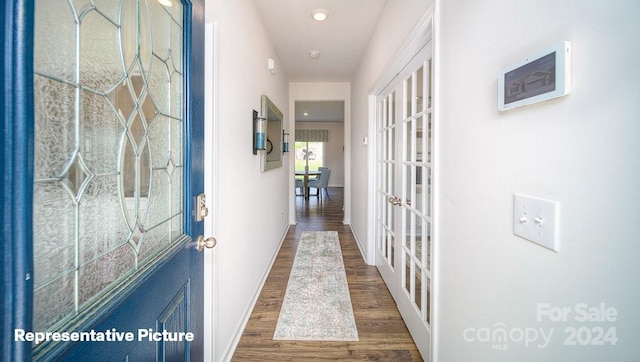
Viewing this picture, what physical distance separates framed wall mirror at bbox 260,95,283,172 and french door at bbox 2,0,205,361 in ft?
4.95

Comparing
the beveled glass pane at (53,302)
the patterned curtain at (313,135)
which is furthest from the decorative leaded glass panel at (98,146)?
the patterned curtain at (313,135)

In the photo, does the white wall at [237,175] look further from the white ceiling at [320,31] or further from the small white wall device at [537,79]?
the small white wall device at [537,79]

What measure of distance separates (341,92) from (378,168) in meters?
2.36

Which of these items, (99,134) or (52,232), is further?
(99,134)

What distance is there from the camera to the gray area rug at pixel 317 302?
1.85 m

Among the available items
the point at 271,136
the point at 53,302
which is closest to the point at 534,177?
the point at 53,302

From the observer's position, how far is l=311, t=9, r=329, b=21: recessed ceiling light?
96.6 inches

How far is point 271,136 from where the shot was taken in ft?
9.79

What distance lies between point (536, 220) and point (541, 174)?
124mm

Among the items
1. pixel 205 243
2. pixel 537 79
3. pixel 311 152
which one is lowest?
pixel 205 243

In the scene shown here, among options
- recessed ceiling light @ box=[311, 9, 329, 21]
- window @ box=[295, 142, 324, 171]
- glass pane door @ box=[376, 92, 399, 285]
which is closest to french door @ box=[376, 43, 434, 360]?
glass pane door @ box=[376, 92, 399, 285]

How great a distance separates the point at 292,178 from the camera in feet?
16.6

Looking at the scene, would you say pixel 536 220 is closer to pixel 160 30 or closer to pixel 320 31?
pixel 160 30

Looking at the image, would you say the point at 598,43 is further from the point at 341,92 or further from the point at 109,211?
the point at 341,92
